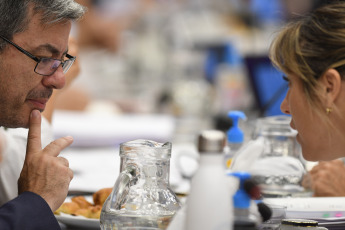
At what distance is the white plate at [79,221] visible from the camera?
3.70 feet

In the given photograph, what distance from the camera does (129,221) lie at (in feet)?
3.11

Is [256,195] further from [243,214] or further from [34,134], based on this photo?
[34,134]

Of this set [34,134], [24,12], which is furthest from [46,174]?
[24,12]

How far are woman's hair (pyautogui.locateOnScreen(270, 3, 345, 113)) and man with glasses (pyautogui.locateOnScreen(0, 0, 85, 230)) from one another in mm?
474

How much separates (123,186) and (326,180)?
2.07 ft

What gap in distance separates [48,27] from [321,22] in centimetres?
58

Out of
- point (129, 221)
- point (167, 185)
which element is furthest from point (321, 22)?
point (129, 221)

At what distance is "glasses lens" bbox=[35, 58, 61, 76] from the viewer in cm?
121

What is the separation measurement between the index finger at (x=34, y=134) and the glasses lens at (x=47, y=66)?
0.09m

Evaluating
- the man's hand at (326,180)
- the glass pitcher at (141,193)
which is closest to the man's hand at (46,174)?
the glass pitcher at (141,193)

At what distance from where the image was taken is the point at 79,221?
1.14 m

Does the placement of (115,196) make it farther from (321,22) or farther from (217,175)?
(321,22)

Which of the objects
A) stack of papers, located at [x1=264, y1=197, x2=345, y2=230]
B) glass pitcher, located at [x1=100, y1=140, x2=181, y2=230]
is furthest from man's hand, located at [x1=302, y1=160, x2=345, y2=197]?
glass pitcher, located at [x1=100, y1=140, x2=181, y2=230]

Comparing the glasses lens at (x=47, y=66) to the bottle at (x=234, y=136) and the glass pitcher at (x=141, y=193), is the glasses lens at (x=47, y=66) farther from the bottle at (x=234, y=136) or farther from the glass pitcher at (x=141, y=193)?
the bottle at (x=234, y=136)
